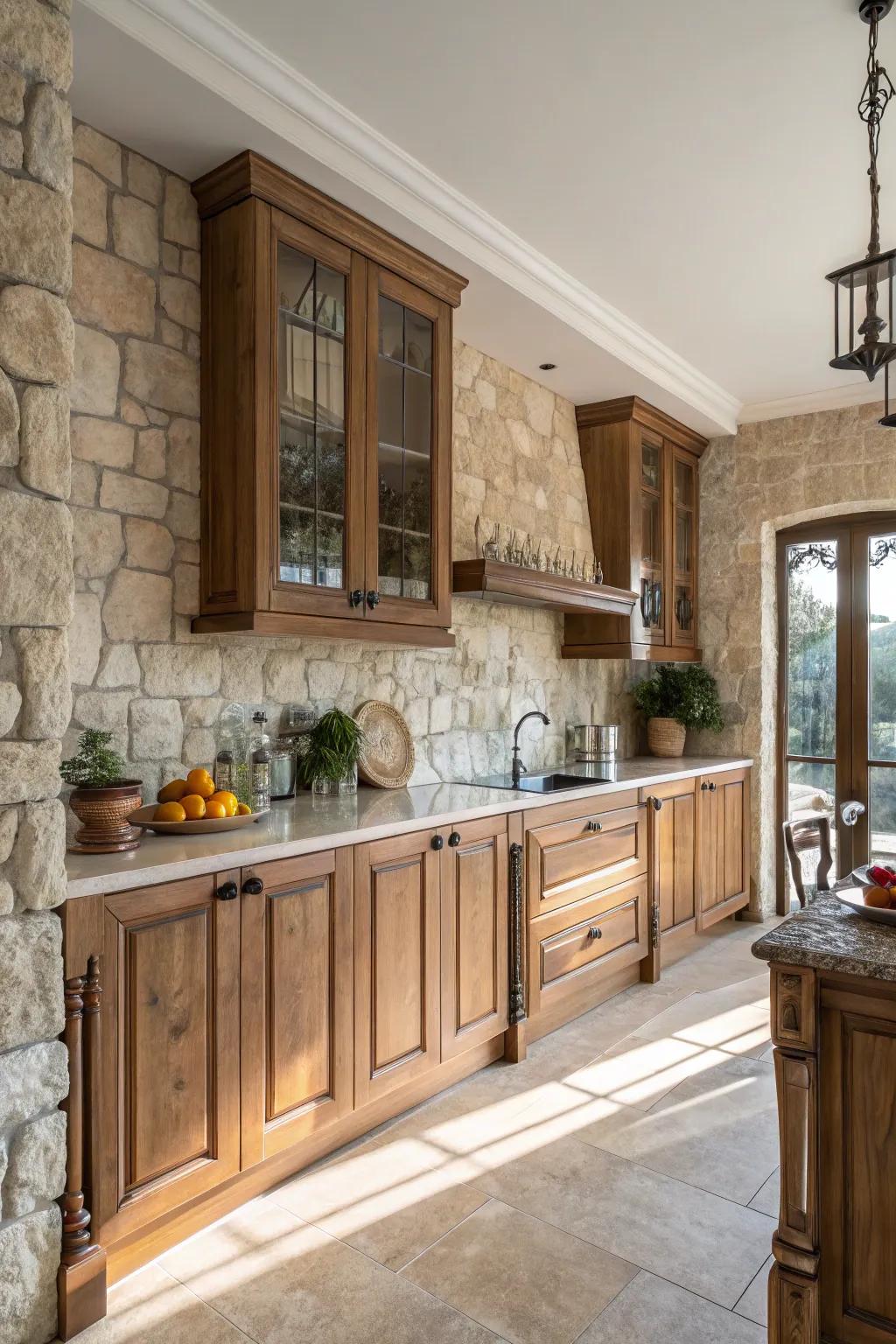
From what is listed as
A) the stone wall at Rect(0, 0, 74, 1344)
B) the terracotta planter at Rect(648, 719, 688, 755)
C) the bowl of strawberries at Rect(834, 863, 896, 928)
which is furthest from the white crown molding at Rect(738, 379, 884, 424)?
the stone wall at Rect(0, 0, 74, 1344)

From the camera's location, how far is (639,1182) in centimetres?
239

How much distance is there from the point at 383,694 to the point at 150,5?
222 centimetres

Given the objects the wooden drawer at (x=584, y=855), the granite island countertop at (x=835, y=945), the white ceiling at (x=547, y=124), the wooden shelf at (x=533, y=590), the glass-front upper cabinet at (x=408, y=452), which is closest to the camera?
the granite island countertop at (x=835, y=945)

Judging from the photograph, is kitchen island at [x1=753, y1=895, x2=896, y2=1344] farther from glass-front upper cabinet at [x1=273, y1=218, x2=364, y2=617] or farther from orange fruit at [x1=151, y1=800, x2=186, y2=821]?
glass-front upper cabinet at [x1=273, y1=218, x2=364, y2=617]

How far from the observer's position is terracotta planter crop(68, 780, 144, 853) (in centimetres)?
207

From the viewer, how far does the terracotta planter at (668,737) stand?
5.02m

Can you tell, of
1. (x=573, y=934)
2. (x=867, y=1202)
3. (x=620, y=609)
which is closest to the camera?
(x=867, y=1202)

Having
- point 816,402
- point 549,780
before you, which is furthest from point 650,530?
point 549,780

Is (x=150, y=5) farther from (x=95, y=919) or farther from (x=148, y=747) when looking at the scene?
(x=95, y=919)

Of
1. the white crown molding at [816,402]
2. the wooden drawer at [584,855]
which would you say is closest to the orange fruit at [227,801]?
the wooden drawer at [584,855]

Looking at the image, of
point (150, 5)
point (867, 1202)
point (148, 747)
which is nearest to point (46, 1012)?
point (148, 747)

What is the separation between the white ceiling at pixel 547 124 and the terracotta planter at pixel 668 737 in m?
2.31

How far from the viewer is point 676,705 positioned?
16.6 feet

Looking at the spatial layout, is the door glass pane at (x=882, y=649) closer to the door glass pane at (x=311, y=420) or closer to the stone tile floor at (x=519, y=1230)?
the stone tile floor at (x=519, y=1230)
